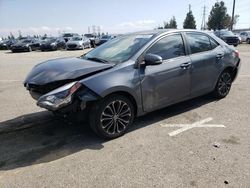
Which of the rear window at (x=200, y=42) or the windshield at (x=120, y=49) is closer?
the windshield at (x=120, y=49)

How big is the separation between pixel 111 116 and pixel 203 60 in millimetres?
2333

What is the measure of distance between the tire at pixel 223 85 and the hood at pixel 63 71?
2889 mm

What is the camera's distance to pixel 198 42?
548cm

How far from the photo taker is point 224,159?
3.54 meters

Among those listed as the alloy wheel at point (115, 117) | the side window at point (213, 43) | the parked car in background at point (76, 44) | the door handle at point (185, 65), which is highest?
the side window at point (213, 43)

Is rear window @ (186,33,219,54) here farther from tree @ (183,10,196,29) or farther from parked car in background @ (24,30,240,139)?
tree @ (183,10,196,29)

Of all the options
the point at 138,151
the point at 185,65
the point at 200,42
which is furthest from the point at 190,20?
the point at 138,151

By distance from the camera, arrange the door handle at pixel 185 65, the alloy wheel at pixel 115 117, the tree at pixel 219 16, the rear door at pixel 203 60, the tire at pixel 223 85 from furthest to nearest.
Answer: the tree at pixel 219 16
the tire at pixel 223 85
the rear door at pixel 203 60
the door handle at pixel 185 65
the alloy wheel at pixel 115 117

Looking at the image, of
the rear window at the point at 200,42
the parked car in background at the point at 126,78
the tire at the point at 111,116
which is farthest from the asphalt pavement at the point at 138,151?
the rear window at the point at 200,42

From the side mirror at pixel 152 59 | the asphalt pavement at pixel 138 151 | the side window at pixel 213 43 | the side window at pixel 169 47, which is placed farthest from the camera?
the side window at pixel 213 43

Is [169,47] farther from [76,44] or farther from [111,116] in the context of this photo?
[76,44]

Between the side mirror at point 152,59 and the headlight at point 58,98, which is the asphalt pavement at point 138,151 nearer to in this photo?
the headlight at point 58,98

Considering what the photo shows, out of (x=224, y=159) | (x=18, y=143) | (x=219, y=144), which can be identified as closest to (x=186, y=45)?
(x=219, y=144)

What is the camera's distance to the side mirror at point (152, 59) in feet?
14.2
